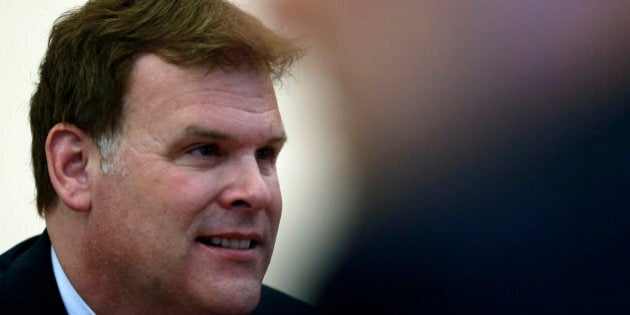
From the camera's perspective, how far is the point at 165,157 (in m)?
1.60

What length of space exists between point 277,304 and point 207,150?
59cm

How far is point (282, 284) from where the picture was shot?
7.26 ft

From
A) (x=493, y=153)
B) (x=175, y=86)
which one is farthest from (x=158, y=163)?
(x=493, y=153)

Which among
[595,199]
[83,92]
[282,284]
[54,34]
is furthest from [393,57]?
[282,284]

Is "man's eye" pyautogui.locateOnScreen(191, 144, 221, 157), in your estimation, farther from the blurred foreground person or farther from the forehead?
the blurred foreground person

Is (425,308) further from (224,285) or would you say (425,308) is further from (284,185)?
(284,185)

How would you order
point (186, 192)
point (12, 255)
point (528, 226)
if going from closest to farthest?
1. point (528, 226)
2. point (186, 192)
3. point (12, 255)

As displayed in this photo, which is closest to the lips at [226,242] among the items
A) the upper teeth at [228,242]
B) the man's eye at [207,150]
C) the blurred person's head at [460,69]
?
the upper teeth at [228,242]

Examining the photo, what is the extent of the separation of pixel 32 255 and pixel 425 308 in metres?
0.73

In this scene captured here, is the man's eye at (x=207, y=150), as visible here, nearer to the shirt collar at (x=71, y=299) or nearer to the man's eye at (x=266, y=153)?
the man's eye at (x=266, y=153)

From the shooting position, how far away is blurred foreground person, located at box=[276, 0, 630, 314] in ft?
4.46

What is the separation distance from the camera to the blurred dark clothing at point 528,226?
1354 millimetres

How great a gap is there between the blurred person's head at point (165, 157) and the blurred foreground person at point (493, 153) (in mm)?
191

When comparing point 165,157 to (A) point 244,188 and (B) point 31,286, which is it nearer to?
(A) point 244,188
